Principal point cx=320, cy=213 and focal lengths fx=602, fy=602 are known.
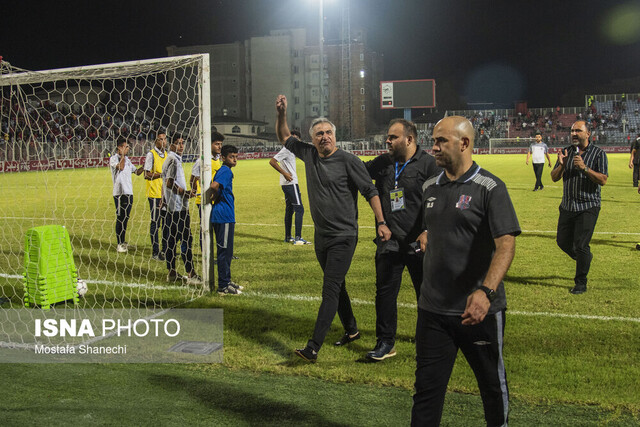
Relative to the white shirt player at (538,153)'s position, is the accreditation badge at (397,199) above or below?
below

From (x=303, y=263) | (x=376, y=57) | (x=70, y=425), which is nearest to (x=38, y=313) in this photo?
(x=70, y=425)

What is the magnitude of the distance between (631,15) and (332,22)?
130 feet

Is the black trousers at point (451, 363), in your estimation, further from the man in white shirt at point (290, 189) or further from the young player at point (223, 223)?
the man in white shirt at point (290, 189)

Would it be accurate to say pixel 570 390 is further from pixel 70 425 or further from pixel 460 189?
pixel 70 425

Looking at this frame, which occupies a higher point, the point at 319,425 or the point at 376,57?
the point at 376,57

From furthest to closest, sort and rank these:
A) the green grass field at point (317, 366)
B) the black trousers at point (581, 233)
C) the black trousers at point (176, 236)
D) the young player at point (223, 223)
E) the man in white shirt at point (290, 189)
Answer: the man in white shirt at point (290, 189)
the black trousers at point (176, 236)
the black trousers at point (581, 233)
the young player at point (223, 223)
the green grass field at point (317, 366)

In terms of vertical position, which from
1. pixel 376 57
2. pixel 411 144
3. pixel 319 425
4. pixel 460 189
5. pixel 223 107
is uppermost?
pixel 376 57

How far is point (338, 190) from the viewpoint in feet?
16.6

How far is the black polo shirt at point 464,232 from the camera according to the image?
3002 millimetres

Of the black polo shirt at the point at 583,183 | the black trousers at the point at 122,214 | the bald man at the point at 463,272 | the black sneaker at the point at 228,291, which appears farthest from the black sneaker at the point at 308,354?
the black trousers at the point at 122,214

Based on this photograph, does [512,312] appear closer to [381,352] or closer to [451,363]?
[381,352]

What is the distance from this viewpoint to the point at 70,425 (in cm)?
373

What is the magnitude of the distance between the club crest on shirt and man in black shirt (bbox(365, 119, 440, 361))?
191 cm

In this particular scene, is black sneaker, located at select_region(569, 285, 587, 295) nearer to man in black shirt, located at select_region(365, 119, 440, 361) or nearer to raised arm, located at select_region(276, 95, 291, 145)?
man in black shirt, located at select_region(365, 119, 440, 361)
